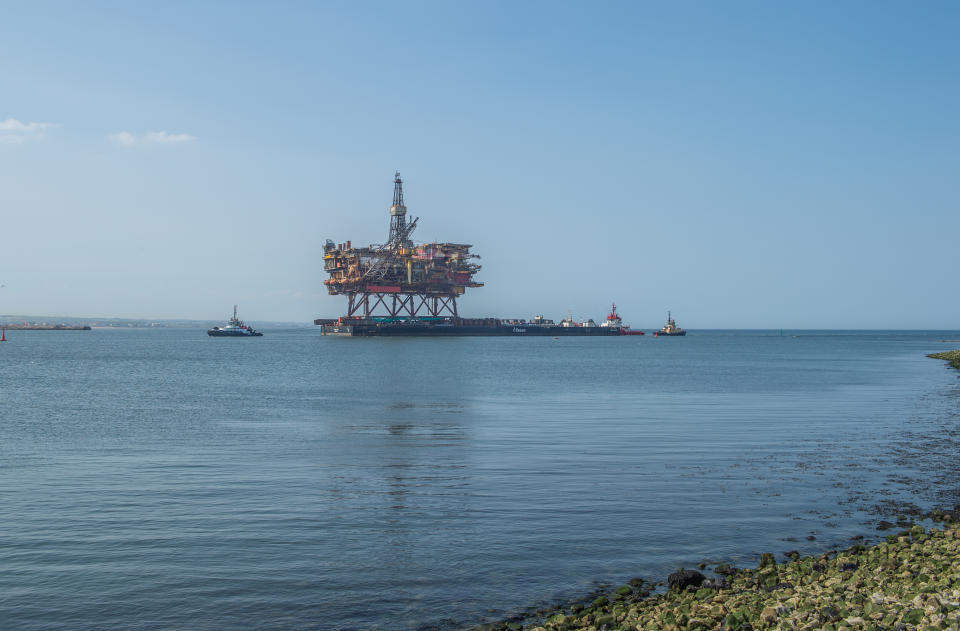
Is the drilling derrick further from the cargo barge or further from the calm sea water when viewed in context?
the calm sea water

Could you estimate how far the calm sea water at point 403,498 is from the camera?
10.5 metres

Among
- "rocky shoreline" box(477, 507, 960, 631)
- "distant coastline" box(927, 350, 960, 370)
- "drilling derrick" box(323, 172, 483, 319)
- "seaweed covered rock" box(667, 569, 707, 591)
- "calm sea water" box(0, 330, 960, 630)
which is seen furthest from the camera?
"drilling derrick" box(323, 172, 483, 319)

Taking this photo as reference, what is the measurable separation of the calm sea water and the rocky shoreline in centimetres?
A: 83

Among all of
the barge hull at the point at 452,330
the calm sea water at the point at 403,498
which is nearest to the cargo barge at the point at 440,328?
the barge hull at the point at 452,330

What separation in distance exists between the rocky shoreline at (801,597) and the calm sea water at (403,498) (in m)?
0.83

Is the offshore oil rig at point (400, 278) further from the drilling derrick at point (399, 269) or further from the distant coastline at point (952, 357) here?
the distant coastline at point (952, 357)

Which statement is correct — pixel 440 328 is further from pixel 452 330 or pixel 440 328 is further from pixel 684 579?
pixel 684 579

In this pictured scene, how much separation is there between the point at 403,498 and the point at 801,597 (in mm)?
8856

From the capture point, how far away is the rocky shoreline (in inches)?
324

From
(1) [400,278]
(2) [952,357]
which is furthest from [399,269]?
(2) [952,357]

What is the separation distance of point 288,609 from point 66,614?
9.26ft

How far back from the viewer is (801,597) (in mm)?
9094

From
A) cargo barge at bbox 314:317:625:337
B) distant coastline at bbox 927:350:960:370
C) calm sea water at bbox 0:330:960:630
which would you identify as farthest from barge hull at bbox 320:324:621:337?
calm sea water at bbox 0:330:960:630

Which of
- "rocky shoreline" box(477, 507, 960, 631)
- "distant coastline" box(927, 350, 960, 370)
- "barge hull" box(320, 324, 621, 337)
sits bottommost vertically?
"rocky shoreline" box(477, 507, 960, 631)
